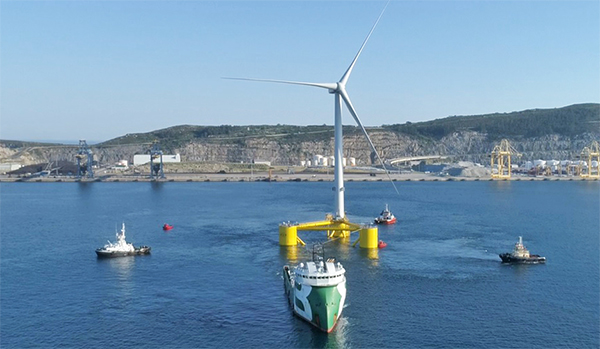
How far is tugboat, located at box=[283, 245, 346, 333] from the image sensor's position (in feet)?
178

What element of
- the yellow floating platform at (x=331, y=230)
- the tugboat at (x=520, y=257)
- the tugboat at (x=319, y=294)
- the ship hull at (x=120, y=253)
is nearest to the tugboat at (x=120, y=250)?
the ship hull at (x=120, y=253)

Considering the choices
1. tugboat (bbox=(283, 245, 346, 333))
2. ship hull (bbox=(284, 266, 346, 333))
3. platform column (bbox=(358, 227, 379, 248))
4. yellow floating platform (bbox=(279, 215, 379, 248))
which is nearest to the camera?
ship hull (bbox=(284, 266, 346, 333))

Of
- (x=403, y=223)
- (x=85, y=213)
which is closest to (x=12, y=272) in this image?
(x=85, y=213)

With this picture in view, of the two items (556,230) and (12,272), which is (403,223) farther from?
(12,272)

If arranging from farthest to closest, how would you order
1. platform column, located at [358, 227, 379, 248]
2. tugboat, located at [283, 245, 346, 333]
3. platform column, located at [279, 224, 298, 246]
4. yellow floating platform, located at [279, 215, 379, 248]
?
platform column, located at [279, 224, 298, 246] → yellow floating platform, located at [279, 215, 379, 248] → platform column, located at [358, 227, 379, 248] → tugboat, located at [283, 245, 346, 333]

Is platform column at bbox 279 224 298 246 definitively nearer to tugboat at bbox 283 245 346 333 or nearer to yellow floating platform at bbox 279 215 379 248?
yellow floating platform at bbox 279 215 379 248

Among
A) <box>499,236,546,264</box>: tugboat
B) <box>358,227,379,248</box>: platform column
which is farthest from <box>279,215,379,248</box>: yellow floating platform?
<box>499,236,546,264</box>: tugboat

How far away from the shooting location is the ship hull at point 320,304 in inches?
2131

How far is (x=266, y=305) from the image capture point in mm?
61094

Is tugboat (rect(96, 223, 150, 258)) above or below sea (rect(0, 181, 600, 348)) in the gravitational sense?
above

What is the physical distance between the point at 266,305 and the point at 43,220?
269 feet

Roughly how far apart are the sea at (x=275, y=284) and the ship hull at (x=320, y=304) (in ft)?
3.21

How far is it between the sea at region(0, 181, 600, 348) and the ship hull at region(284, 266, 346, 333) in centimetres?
98

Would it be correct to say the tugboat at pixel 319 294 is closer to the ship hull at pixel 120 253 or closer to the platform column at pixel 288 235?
the platform column at pixel 288 235
